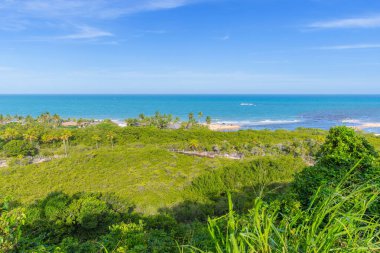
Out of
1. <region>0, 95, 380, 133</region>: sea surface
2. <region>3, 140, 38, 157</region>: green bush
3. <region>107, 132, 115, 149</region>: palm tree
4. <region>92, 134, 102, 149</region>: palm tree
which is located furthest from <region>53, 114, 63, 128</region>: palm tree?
<region>107, 132, 115, 149</region>: palm tree

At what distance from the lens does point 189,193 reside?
60.7 feet

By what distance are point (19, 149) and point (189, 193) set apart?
88.3 feet

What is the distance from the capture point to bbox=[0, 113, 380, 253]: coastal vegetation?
111 cm

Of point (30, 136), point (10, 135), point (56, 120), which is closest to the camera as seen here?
point (30, 136)

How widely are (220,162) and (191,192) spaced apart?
7559 mm

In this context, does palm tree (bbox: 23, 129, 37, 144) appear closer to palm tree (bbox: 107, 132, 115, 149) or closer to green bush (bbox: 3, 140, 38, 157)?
green bush (bbox: 3, 140, 38, 157)

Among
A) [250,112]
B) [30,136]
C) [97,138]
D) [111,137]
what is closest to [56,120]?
[30,136]

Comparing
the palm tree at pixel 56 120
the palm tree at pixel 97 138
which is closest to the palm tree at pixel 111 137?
the palm tree at pixel 97 138

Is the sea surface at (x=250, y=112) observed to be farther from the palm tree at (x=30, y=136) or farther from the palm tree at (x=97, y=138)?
the palm tree at (x=30, y=136)

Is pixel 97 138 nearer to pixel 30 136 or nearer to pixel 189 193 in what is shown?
pixel 30 136

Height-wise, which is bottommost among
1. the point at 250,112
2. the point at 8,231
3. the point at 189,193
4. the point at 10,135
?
the point at 189,193

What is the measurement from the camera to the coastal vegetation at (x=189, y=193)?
1112 millimetres

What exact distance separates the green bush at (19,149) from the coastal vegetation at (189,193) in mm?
133

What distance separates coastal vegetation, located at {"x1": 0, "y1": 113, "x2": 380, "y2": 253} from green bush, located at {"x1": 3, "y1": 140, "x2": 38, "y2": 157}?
0.44 feet
